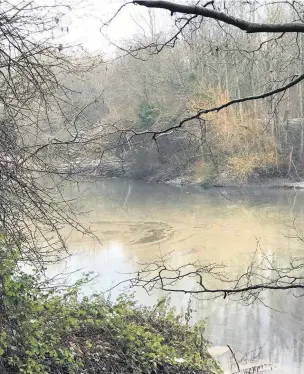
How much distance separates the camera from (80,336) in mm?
4027

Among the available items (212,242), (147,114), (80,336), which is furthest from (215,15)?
(147,114)

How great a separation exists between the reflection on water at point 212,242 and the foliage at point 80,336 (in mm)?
1167

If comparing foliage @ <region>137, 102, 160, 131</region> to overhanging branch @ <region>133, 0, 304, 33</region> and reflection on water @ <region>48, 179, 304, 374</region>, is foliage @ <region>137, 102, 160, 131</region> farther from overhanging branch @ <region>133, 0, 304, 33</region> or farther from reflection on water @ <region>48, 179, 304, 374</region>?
overhanging branch @ <region>133, 0, 304, 33</region>

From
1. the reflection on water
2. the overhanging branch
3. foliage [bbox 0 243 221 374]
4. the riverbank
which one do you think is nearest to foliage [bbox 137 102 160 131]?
the reflection on water

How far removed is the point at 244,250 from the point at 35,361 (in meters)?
8.64

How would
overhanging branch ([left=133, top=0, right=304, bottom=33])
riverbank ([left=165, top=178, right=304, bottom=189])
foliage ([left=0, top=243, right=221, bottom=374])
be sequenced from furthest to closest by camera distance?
riverbank ([left=165, top=178, right=304, bottom=189]) < foliage ([left=0, top=243, right=221, bottom=374]) < overhanging branch ([left=133, top=0, right=304, bottom=33])

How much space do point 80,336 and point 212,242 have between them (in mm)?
8337

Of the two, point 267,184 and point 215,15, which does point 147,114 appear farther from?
point 215,15

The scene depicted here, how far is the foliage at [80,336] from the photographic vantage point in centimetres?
315

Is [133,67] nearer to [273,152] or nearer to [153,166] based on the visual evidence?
[153,166]

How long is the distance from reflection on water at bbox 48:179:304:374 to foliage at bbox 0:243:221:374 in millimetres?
1167

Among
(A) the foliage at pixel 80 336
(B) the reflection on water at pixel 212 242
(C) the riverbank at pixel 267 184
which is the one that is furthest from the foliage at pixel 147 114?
(A) the foliage at pixel 80 336

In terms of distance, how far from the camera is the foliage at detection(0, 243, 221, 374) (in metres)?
3.15

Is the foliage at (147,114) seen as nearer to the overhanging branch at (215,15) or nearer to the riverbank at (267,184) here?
the riverbank at (267,184)
